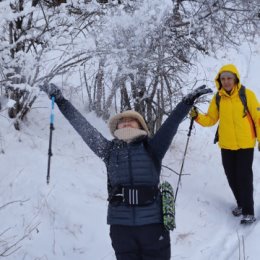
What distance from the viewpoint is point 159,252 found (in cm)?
341

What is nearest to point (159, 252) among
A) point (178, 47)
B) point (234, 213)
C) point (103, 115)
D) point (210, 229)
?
point (210, 229)

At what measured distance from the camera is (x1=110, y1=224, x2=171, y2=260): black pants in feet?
11.0

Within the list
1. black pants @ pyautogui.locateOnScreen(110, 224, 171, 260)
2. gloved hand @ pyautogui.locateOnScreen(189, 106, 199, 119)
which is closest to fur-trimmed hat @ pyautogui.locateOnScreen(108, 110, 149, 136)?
black pants @ pyautogui.locateOnScreen(110, 224, 171, 260)

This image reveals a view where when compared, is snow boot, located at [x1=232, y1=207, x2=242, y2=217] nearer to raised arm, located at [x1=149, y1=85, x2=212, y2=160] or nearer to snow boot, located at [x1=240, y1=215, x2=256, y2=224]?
snow boot, located at [x1=240, y1=215, x2=256, y2=224]

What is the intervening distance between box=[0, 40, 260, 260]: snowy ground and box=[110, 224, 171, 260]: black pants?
50.9 inches

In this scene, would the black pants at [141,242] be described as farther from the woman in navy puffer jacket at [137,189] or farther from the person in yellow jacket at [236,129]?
the person in yellow jacket at [236,129]

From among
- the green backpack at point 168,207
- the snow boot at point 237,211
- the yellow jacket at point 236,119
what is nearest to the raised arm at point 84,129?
the green backpack at point 168,207

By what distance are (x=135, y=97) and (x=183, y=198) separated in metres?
1.77

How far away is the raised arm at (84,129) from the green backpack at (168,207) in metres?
0.53

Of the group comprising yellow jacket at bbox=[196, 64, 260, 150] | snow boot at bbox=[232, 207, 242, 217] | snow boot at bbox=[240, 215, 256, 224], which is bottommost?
snow boot at bbox=[240, 215, 256, 224]

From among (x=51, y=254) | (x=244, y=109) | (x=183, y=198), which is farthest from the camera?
(x=183, y=198)

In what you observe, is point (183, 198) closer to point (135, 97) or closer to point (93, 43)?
point (135, 97)

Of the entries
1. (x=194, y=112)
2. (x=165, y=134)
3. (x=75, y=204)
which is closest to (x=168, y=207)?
(x=165, y=134)

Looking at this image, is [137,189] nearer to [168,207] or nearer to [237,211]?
[168,207]
